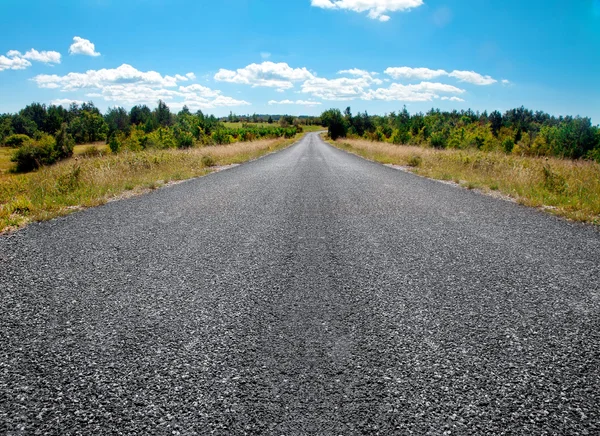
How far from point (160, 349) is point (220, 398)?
795 mm

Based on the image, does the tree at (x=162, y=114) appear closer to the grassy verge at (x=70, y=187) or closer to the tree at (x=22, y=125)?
the tree at (x=22, y=125)

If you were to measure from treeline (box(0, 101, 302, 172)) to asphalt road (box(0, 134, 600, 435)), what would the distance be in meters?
30.6

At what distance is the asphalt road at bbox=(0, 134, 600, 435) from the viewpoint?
2066mm

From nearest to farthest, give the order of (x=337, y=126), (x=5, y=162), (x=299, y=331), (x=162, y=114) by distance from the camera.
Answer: (x=299, y=331), (x=5, y=162), (x=337, y=126), (x=162, y=114)

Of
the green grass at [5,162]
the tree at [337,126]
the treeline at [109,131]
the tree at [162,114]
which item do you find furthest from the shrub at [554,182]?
the tree at [162,114]

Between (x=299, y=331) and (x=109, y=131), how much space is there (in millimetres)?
111508

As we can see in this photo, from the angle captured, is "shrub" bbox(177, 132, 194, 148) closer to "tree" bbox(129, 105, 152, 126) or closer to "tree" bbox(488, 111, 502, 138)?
"tree" bbox(129, 105, 152, 126)

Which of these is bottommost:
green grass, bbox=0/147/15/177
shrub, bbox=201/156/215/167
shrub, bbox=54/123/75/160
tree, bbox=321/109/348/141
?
green grass, bbox=0/147/15/177

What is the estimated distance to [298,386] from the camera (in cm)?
231

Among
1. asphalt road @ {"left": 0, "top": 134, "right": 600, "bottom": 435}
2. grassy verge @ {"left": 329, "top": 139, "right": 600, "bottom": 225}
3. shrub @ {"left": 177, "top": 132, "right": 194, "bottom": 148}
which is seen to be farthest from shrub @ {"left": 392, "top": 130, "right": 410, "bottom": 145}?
asphalt road @ {"left": 0, "top": 134, "right": 600, "bottom": 435}

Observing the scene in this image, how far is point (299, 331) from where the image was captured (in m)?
2.98

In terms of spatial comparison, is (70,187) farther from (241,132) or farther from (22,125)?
(22,125)

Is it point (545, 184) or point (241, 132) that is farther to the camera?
point (241, 132)

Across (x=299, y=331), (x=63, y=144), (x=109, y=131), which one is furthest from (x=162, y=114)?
(x=299, y=331)
